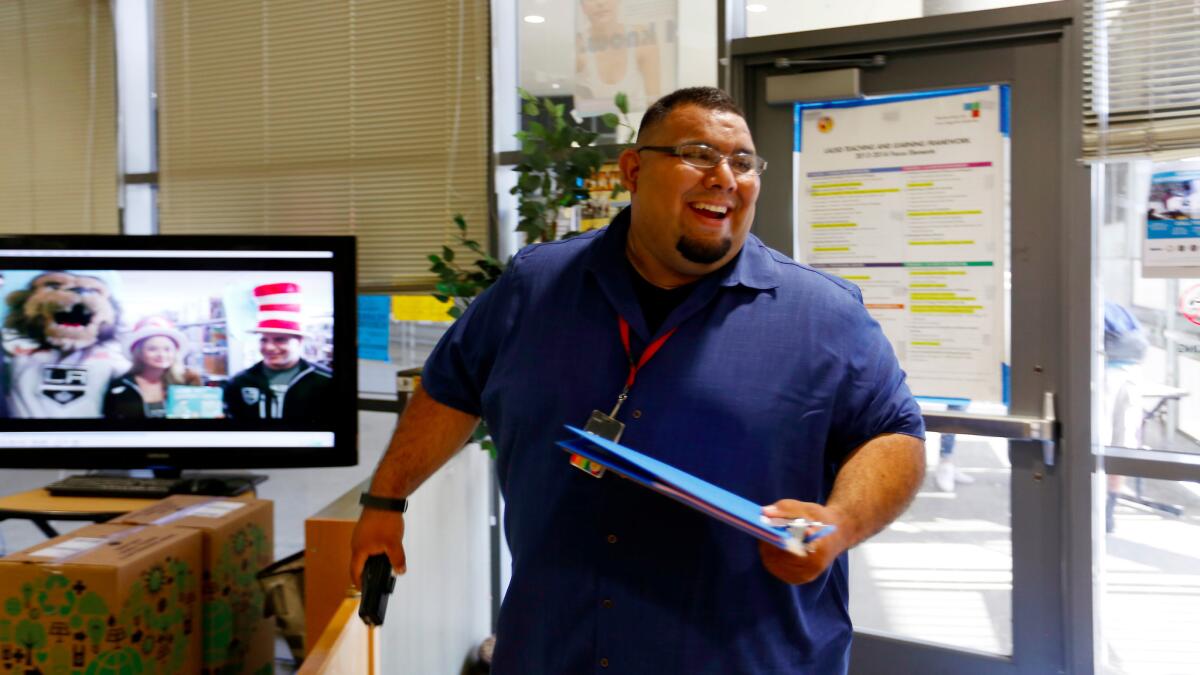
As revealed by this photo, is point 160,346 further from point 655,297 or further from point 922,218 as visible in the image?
point 922,218

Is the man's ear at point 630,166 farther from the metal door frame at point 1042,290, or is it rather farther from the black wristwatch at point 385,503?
the metal door frame at point 1042,290

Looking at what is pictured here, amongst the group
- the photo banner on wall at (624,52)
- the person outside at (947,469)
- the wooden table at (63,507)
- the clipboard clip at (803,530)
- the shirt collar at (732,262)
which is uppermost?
the photo banner on wall at (624,52)

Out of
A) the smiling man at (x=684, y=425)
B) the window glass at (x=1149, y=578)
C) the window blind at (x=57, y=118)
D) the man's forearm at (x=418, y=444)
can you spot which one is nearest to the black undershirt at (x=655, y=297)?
the smiling man at (x=684, y=425)

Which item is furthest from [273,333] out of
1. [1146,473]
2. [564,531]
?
[1146,473]

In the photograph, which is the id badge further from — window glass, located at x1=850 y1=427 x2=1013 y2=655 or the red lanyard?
window glass, located at x1=850 y1=427 x2=1013 y2=655

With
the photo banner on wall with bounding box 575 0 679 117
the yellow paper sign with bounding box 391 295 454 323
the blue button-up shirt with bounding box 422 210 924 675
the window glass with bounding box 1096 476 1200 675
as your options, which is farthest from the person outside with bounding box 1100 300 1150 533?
the yellow paper sign with bounding box 391 295 454 323

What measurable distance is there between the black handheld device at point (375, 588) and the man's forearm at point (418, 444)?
4.7 inches

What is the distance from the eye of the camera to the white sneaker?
8.76 feet

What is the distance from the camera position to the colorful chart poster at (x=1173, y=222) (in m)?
2.28

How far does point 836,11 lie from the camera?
105 inches

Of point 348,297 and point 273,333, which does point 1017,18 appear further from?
point 273,333

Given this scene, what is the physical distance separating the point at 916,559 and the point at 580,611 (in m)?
1.85

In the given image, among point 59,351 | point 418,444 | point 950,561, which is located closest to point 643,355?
point 418,444

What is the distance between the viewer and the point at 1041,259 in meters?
2.45
